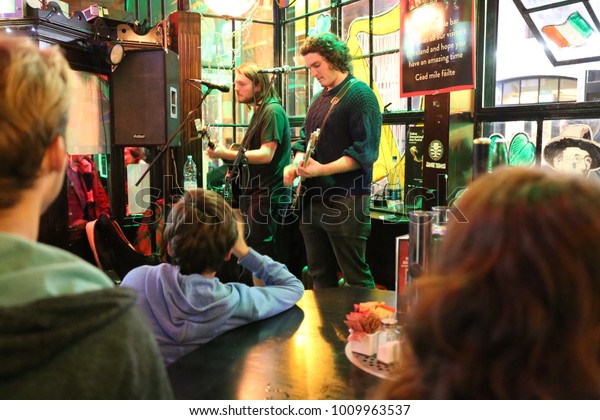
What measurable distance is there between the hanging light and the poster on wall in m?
1.24

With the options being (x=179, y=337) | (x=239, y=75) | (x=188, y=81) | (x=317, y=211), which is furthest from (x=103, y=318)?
(x=188, y=81)

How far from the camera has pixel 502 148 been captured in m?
1.12

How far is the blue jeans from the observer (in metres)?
2.66

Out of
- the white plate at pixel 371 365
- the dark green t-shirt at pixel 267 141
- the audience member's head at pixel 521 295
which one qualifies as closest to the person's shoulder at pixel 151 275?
the white plate at pixel 371 365

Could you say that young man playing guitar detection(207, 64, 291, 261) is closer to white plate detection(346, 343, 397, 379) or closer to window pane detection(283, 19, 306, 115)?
window pane detection(283, 19, 306, 115)

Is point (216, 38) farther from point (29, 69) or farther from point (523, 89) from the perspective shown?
point (29, 69)

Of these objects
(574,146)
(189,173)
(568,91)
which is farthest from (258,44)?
(574,146)

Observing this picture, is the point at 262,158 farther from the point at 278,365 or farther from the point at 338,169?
the point at 278,365

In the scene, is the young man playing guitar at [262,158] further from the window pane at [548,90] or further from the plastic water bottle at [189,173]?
the window pane at [548,90]

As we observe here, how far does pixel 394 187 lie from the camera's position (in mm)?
4125

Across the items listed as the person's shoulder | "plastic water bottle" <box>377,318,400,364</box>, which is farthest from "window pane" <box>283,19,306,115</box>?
"plastic water bottle" <box>377,318,400,364</box>

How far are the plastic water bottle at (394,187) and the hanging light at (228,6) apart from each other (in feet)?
5.18

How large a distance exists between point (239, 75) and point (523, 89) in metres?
1.62

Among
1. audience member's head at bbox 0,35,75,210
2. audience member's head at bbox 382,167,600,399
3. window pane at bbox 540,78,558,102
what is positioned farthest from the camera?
window pane at bbox 540,78,558,102
